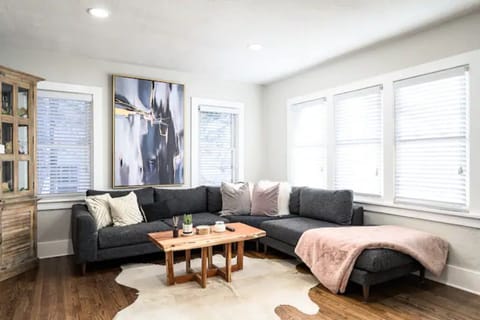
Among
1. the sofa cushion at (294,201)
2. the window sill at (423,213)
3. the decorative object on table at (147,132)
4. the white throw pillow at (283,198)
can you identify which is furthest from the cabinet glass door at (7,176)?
the window sill at (423,213)

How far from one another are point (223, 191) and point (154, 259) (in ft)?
4.52

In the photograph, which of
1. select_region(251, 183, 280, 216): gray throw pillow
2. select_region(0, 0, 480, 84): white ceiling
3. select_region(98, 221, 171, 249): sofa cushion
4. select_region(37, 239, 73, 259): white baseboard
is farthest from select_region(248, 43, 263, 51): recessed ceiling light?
select_region(37, 239, 73, 259): white baseboard

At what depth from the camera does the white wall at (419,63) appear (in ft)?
9.84

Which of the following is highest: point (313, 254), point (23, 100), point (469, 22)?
point (469, 22)

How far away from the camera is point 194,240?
3020mm

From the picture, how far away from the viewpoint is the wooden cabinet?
336 centimetres

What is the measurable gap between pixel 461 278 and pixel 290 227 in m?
1.69

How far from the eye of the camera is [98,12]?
9.63 ft

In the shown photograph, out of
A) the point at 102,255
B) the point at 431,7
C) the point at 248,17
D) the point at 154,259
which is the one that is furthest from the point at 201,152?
the point at 431,7

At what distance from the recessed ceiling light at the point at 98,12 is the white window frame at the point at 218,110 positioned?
87.0 inches

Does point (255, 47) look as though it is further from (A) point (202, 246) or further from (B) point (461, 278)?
(B) point (461, 278)

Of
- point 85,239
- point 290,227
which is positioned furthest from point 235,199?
point 85,239

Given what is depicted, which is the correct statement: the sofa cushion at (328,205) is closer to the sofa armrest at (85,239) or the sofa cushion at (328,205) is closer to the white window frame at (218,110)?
the white window frame at (218,110)

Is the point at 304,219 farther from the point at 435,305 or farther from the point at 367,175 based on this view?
the point at 435,305
